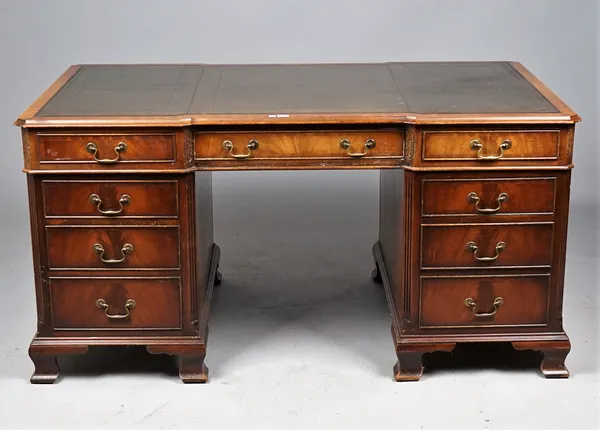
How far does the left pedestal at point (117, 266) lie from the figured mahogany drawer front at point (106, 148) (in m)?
0.05

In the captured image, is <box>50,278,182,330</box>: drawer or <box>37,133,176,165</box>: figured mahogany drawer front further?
<box>50,278,182,330</box>: drawer

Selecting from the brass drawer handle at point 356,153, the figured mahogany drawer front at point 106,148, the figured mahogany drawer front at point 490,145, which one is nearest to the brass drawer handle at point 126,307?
the figured mahogany drawer front at point 106,148

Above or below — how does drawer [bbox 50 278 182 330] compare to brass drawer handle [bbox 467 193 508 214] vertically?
below

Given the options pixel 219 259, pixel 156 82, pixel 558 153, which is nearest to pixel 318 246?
pixel 219 259

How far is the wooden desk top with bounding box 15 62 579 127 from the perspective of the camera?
3883 mm

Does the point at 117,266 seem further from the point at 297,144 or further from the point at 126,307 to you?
the point at 297,144

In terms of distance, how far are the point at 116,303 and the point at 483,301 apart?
46.5 inches

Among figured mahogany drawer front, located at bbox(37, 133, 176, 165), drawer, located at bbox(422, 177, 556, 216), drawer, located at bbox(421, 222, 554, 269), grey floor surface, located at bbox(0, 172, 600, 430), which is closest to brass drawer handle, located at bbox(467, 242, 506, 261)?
drawer, located at bbox(421, 222, 554, 269)

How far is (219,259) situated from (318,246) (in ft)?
1.49

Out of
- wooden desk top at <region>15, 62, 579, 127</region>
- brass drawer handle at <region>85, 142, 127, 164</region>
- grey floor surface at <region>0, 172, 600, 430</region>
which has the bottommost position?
grey floor surface at <region>0, 172, 600, 430</region>

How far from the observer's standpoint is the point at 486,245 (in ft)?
13.2

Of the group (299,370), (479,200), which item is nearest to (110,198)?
(299,370)

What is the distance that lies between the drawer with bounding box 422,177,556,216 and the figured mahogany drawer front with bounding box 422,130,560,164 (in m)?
0.07

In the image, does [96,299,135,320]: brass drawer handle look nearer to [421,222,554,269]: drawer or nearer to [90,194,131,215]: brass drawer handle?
[90,194,131,215]: brass drawer handle
